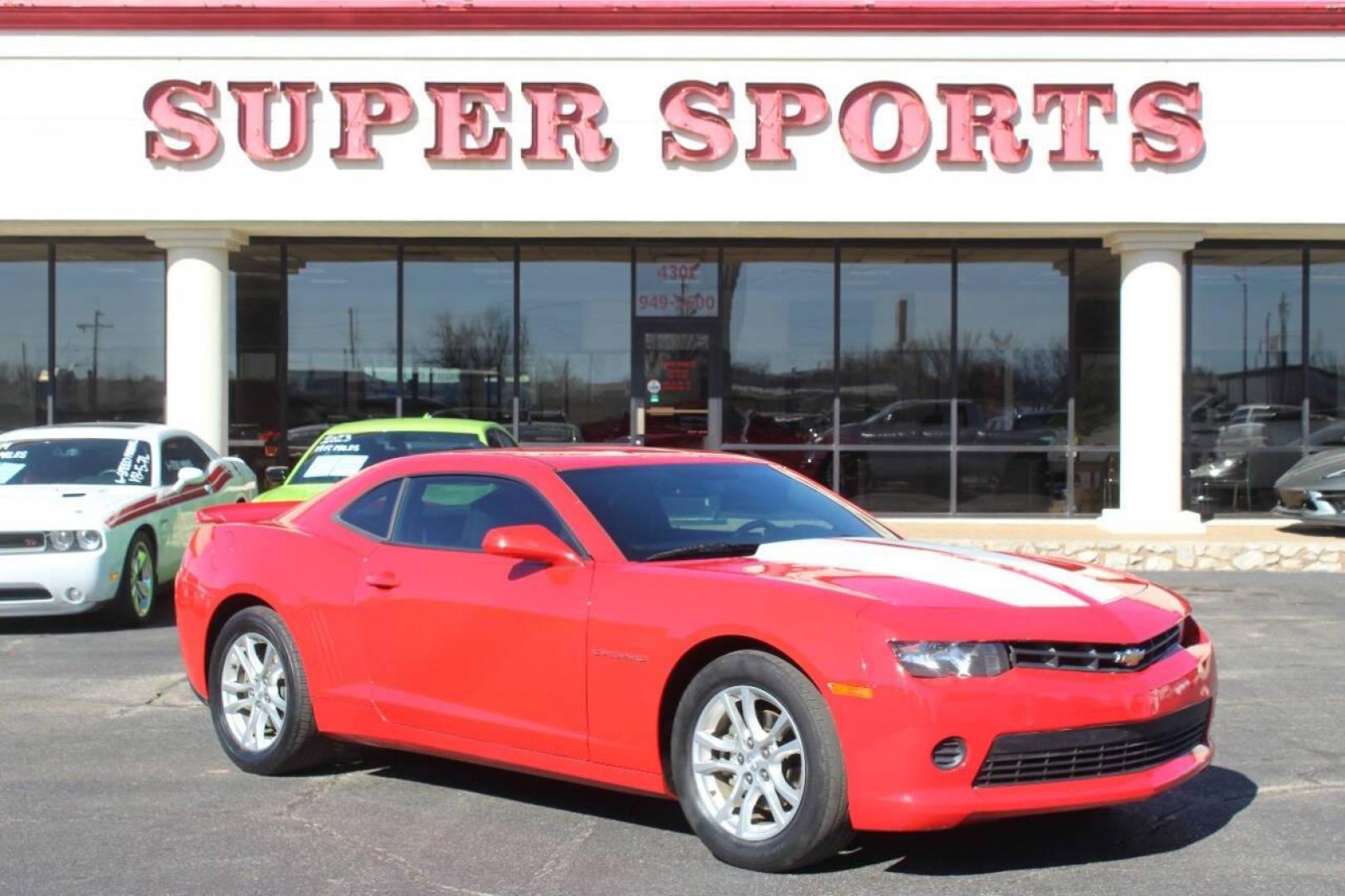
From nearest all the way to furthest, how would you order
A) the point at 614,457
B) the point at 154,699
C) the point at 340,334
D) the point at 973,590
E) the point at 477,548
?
1. the point at 973,590
2. the point at 477,548
3. the point at 614,457
4. the point at 154,699
5. the point at 340,334

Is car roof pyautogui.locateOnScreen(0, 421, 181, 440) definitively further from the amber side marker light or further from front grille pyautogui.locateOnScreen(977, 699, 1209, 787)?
front grille pyautogui.locateOnScreen(977, 699, 1209, 787)

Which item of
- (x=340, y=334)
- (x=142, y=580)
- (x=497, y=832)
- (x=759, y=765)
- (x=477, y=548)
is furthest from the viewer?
(x=340, y=334)

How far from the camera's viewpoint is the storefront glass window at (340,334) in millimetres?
19500

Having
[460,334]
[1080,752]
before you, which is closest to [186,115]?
[460,334]

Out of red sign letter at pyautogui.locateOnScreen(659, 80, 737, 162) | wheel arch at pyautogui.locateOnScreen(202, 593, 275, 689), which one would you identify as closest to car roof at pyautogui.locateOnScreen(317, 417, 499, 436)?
red sign letter at pyautogui.locateOnScreen(659, 80, 737, 162)

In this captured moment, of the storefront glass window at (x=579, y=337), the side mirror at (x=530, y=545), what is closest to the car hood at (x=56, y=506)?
the side mirror at (x=530, y=545)

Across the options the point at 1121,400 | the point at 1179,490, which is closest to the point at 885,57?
the point at 1121,400

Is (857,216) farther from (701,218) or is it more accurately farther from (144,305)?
(144,305)

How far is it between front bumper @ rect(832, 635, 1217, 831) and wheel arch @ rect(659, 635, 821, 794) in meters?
0.48

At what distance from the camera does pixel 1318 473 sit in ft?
54.6

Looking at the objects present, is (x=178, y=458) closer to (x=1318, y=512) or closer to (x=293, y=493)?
(x=293, y=493)

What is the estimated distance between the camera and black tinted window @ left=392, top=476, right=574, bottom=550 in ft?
19.5

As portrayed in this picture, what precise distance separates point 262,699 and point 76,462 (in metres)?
6.26

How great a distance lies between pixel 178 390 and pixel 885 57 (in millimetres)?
8853
